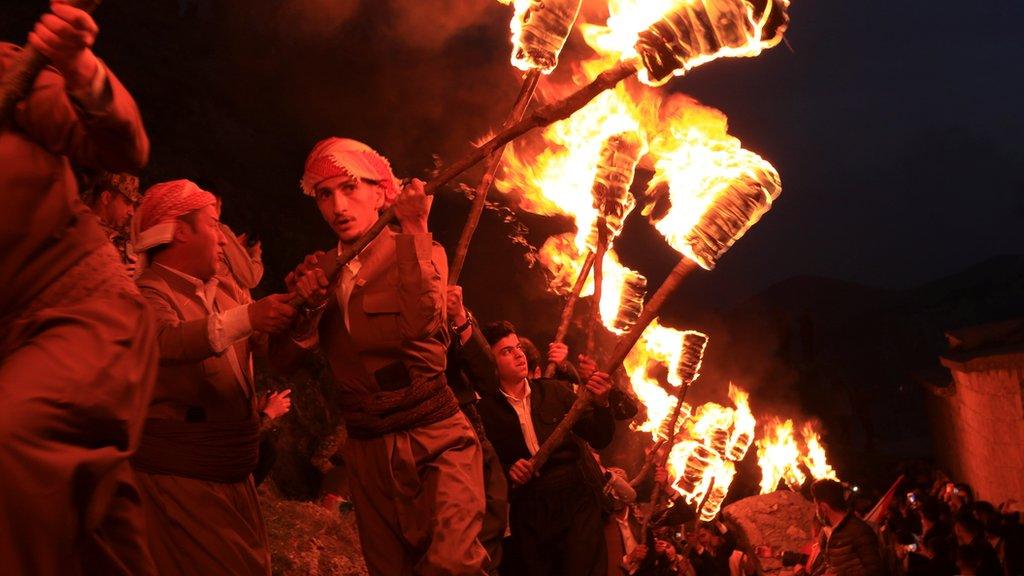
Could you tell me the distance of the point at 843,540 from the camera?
8633 mm

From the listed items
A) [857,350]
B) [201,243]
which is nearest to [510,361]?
[201,243]

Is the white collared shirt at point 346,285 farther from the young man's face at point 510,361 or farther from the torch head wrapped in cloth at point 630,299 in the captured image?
the torch head wrapped in cloth at point 630,299

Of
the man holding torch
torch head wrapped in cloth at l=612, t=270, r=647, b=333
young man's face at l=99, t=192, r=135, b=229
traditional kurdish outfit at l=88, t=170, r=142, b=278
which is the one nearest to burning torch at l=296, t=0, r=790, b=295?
the man holding torch

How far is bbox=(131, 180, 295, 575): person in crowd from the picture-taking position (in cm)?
372

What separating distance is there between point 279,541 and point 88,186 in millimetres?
2924

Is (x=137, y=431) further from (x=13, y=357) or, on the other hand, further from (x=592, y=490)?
(x=592, y=490)

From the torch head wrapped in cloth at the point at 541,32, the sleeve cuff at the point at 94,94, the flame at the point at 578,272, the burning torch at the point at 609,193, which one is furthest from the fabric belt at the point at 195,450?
the flame at the point at 578,272

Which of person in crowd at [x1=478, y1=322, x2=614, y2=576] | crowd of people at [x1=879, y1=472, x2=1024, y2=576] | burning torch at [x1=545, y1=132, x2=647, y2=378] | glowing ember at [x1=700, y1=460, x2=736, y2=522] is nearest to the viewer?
person in crowd at [x1=478, y1=322, x2=614, y2=576]

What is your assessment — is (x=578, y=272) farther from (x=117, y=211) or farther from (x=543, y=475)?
(x=117, y=211)

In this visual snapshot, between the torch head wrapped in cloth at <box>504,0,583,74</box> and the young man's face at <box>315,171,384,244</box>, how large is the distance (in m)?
1.50

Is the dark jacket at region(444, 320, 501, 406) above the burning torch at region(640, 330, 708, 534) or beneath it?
beneath

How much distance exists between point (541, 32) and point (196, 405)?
303cm

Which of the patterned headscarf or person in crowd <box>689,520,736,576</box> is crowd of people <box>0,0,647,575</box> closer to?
the patterned headscarf

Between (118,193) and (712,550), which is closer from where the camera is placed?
(118,193)
